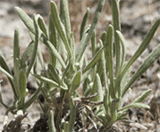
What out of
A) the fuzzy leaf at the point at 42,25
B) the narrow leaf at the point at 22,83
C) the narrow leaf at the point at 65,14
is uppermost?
the narrow leaf at the point at 65,14

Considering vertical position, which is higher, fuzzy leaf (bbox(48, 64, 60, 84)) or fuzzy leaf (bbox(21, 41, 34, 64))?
fuzzy leaf (bbox(21, 41, 34, 64))

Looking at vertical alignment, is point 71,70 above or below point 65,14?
below

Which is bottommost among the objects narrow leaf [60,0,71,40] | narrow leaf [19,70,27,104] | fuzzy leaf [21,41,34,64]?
narrow leaf [19,70,27,104]

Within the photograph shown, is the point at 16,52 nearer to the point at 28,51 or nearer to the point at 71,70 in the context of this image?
the point at 28,51

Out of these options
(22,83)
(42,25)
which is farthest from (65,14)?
(22,83)

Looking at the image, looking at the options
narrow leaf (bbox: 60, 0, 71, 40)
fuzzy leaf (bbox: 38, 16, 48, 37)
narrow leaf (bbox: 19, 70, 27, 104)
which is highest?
narrow leaf (bbox: 60, 0, 71, 40)

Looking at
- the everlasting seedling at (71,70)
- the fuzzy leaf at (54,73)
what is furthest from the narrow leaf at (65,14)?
the fuzzy leaf at (54,73)

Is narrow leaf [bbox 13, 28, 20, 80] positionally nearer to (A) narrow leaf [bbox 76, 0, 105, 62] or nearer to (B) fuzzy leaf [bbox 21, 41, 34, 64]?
(B) fuzzy leaf [bbox 21, 41, 34, 64]

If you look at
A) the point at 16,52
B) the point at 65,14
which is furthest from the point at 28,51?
the point at 65,14

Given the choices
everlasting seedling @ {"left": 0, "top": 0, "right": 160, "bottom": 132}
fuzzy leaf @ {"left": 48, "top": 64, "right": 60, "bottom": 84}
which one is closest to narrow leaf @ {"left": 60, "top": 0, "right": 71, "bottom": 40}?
everlasting seedling @ {"left": 0, "top": 0, "right": 160, "bottom": 132}

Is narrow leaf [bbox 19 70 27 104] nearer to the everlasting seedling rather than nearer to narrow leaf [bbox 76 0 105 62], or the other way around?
the everlasting seedling

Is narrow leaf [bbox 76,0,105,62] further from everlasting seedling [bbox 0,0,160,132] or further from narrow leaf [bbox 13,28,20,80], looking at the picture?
narrow leaf [bbox 13,28,20,80]

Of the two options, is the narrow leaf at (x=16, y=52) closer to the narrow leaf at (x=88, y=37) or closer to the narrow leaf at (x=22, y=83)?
the narrow leaf at (x=22, y=83)

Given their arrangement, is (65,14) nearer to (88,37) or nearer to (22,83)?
(88,37)
